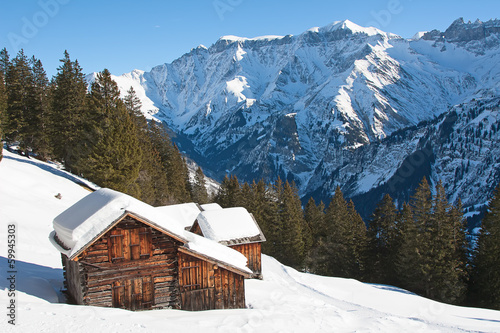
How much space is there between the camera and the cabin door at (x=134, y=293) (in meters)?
16.3

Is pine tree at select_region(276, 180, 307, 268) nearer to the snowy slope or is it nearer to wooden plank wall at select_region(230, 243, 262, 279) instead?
the snowy slope

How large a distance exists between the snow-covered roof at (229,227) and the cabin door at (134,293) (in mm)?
10877

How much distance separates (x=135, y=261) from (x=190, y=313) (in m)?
3.61

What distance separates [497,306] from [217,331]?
33969 mm

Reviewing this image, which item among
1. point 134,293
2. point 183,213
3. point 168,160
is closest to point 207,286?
point 134,293

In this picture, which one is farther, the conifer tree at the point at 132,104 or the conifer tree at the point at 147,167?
the conifer tree at the point at 132,104

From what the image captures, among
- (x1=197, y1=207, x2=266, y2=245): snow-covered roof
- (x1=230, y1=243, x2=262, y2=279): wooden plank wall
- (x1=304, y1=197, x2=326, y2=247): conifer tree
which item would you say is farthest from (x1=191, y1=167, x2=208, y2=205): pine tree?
(x1=230, y1=243, x2=262, y2=279): wooden plank wall

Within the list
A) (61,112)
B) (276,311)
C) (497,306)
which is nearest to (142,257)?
(276,311)

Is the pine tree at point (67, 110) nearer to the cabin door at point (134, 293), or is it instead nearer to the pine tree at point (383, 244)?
the cabin door at point (134, 293)

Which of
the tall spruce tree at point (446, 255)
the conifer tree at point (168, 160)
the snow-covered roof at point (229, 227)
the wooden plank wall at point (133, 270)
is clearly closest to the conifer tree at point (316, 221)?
the conifer tree at point (168, 160)

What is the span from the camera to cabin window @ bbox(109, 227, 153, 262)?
16.2m

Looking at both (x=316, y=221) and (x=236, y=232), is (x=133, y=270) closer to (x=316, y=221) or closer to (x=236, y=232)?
(x=236, y=232)

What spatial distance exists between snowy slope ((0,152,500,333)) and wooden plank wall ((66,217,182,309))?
1.13 meters

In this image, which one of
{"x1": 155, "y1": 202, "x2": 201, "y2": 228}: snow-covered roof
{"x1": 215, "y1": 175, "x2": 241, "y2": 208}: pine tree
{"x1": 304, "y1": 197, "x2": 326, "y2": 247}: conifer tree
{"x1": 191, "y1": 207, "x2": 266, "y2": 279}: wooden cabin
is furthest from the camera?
{"x1": 304, "y1": 197, "x2": 326, "y2": 247}: conifer tree
